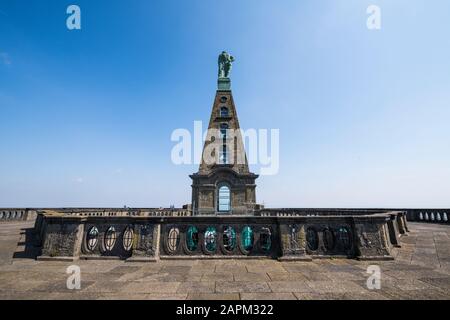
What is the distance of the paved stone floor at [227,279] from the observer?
3438 mm

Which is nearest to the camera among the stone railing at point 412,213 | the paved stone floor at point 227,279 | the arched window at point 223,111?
the paved stone floor at point 227,279

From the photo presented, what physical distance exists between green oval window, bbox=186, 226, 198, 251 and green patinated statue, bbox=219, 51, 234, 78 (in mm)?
22302

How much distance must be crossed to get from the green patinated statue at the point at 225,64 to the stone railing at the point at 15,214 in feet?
73.3

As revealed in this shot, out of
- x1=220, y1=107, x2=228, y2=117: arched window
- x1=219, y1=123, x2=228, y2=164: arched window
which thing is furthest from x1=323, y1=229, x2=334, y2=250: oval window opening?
x1=220, y1=107, x2=228, y2=117: arched window

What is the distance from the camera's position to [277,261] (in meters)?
5.47

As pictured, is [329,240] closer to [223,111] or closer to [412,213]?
[412,213]

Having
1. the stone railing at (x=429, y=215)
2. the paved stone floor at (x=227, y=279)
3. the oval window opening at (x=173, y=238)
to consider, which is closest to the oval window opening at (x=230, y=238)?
the paved stone floor at (x=227, y=279)

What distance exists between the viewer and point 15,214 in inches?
692

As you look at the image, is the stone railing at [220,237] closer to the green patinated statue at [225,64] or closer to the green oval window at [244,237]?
the green oval window at [244,237]

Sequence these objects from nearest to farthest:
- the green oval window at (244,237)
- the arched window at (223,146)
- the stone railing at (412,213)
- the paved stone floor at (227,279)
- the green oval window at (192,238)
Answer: the paved stone floor at (227,279) → the green oval window at (244,237) → the green oval window at (192,238) → the stone railing at (412,213) → the arched window at (223,146)

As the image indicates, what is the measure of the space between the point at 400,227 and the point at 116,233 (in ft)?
39.2

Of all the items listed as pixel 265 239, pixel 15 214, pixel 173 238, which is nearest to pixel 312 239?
pixel 265 239
